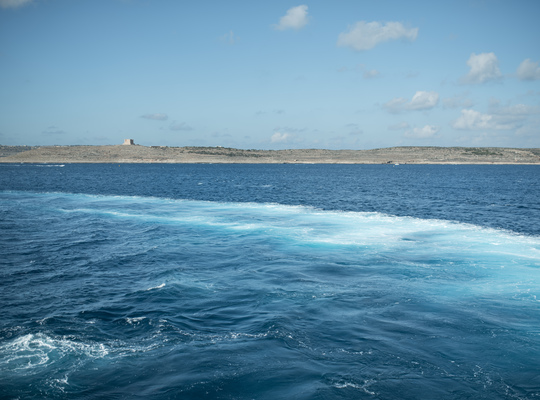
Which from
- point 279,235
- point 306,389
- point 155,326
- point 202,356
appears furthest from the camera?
point 279,235

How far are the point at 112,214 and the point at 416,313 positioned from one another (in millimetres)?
35375

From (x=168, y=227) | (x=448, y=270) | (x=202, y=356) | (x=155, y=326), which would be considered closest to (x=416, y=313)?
(x=448, y=270)

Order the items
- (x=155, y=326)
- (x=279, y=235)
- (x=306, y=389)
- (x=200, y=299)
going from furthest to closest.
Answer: (x=279, y=235) < (x=200, y=299) < (x=155, y=326) < (x=306, y=389)

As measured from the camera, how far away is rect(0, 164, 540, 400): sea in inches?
446

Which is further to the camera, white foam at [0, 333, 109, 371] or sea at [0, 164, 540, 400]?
white foam at [0, 333, 109, 371]

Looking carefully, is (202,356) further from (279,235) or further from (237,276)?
(279,235)

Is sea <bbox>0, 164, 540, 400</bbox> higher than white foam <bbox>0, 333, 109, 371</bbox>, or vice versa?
sea <bbox>0, 164, 540, 400</bbox>

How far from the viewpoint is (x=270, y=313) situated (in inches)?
631

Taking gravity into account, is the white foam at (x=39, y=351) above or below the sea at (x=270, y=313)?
below

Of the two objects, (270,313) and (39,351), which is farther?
(270,313)

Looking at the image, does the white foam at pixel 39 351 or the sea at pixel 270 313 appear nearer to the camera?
the sea at pixel 270 313

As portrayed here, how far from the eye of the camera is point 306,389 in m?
11.0

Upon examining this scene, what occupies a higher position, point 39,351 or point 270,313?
point 270,313

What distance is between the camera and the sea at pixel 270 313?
11.3m
